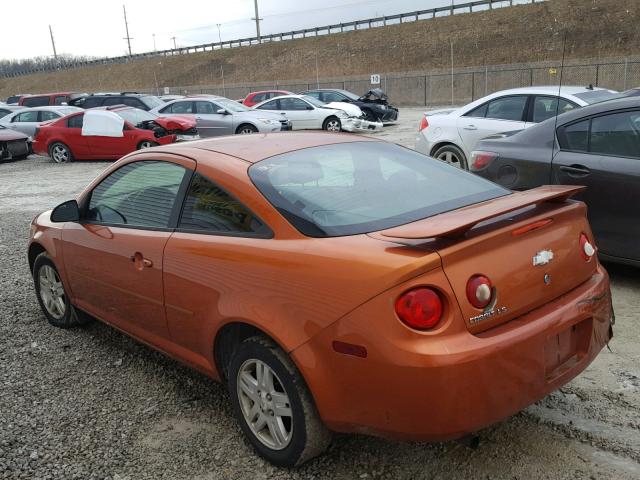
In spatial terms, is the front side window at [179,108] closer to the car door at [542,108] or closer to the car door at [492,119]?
the car door at [492,119]

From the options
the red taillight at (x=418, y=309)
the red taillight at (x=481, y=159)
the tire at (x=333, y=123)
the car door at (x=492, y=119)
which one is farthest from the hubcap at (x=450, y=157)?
the tire at (x=333, y=123)

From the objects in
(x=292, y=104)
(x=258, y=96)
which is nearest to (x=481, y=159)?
(x=292, y=104)

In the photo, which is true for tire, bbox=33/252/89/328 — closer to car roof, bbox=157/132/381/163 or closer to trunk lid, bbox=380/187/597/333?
car roof, bbox=157/132/381/163

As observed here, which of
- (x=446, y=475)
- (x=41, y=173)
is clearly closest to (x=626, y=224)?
(x=446, y=475)

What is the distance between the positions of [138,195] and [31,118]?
18485 millimetres

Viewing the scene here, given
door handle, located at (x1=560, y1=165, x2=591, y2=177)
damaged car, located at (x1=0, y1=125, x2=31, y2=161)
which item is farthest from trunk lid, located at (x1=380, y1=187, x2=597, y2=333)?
damaged car, located at (x1=0, y1=125, x2=31, y2=161)

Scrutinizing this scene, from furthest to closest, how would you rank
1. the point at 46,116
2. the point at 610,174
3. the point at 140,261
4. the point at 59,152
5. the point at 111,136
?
the point at 46,116
the point at 59,152
the point at 111,136
the point at 610,174
the point at 140,261

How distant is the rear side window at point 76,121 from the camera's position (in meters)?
16.2

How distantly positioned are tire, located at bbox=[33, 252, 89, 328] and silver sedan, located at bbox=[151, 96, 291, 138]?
12.5 metres

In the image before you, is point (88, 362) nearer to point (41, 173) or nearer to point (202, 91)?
point (41, 173)

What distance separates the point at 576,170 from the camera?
4852mm

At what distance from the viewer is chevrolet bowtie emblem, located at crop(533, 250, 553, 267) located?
2.53 meters

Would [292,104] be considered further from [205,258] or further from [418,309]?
[418,309]

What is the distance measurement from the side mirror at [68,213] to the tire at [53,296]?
574 millimetres
